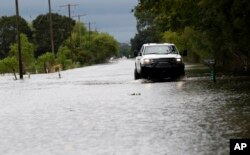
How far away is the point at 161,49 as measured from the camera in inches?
1222

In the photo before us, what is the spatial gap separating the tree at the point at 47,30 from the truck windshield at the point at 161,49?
121 metres

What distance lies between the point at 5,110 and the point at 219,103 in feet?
20.1

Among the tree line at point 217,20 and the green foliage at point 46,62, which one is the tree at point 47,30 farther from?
the tree line at point 217,20

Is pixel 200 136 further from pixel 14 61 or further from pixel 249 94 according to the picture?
pixel 14 61

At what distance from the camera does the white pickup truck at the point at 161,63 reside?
2950 centimetres

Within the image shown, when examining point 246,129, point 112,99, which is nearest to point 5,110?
point 112,99

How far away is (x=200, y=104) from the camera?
16141 millimetres

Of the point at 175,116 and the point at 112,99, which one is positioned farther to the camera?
the point at 112,99

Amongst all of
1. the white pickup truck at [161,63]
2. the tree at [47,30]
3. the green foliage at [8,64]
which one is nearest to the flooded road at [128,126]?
the white pickup truck at [161,63]

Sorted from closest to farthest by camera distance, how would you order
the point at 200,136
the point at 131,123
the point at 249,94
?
the point at 200,136 → the point at 131,123 → the point at 249,94

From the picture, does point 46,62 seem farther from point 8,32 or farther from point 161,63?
point 8,32

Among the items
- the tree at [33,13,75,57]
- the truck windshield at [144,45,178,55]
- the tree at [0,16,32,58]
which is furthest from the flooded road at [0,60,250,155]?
the tree at [0,16,32,58]

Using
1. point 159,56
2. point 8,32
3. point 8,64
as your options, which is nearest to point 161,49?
point 159,56

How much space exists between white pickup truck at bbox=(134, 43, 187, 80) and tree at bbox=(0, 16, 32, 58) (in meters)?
129
